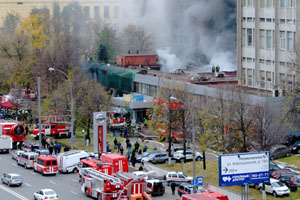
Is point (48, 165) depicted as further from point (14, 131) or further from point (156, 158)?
point (14, 131)

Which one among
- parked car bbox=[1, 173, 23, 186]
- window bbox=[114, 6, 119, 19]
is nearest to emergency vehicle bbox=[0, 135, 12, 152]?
parked car bbox=[1, 173, 23, 186]

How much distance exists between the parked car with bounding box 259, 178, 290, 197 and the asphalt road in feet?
19.6

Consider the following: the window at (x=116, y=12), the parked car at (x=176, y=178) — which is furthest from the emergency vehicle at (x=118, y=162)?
the window at (x=116, y=12)

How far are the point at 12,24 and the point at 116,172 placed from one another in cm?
9140

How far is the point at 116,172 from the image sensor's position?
148 ft

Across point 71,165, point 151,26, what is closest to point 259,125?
point 71,165

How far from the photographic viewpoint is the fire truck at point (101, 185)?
41625 mm

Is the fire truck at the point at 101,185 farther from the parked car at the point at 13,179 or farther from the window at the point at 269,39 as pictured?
the window at the point at 269,39

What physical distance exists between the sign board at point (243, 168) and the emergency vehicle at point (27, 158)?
846 inches

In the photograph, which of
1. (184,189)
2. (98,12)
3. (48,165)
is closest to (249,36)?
(48,165)

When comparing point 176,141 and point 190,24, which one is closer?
point 176,141

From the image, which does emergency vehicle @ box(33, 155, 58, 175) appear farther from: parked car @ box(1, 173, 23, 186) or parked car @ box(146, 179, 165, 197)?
parked car @ box(146, 179, 165, 197)

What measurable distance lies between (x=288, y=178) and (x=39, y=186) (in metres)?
16.6

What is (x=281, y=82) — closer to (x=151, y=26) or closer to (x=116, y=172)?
(x=116, y=172)
